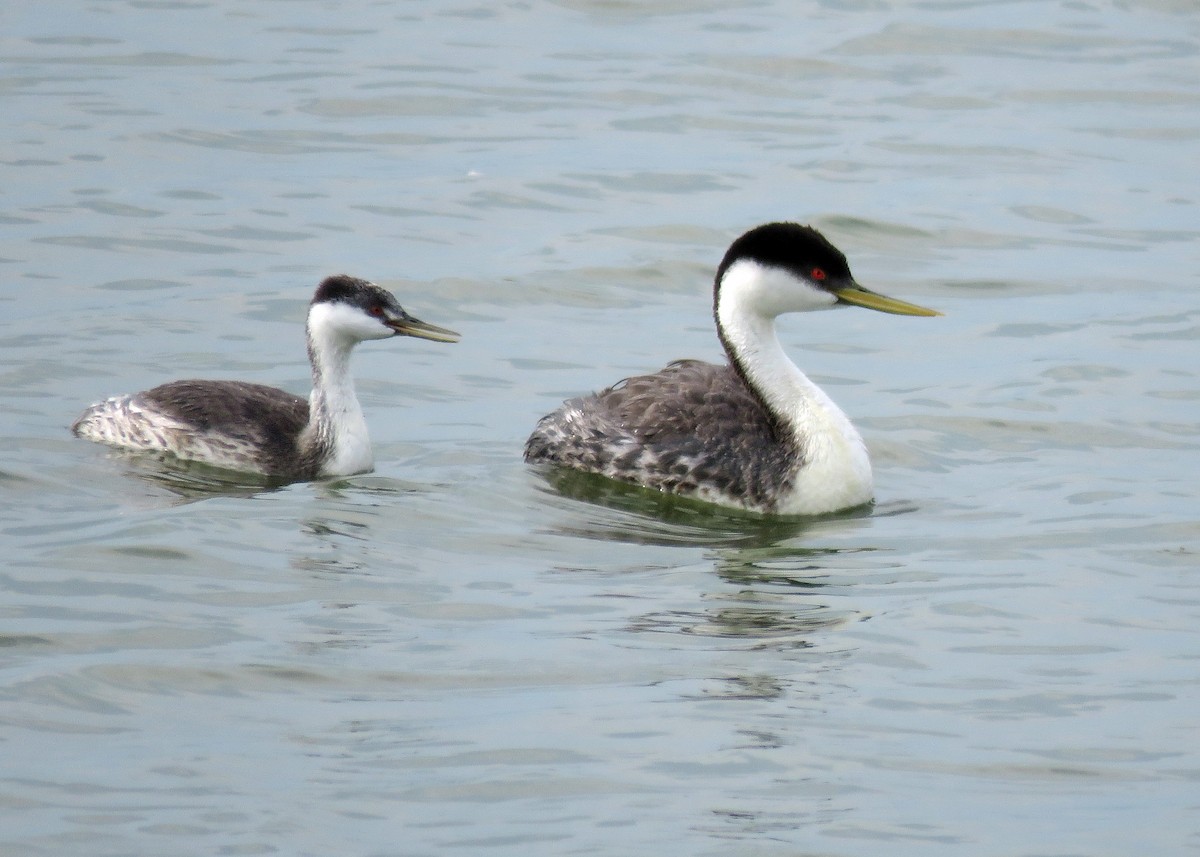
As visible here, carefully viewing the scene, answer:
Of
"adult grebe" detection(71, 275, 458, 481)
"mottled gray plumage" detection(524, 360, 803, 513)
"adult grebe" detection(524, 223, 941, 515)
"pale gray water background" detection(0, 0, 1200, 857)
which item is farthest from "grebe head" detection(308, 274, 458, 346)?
"adult grebe" detection(524, 223, 941, 515)

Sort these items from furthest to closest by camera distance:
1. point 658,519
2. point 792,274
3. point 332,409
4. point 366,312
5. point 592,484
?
point 366,312 < point 332,409 < point 592,484 < point 792,274 < point 658,519

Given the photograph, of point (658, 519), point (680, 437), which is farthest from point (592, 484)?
point (658, 519)

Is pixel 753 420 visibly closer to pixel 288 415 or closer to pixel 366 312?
pixel 366 312

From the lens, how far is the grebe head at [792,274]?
33.9ft

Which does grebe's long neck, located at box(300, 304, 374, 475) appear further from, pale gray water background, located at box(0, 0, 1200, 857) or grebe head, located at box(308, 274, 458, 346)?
pale gray water background, located at box(0, 0, 1200, 857)

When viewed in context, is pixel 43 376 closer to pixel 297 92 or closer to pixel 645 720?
pixel 645 720

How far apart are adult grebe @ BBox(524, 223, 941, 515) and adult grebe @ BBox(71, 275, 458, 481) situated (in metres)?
1.00

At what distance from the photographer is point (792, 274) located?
1037 centimetres

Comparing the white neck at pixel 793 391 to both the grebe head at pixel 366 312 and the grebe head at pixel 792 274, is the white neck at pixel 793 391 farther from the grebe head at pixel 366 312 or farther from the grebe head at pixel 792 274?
the grebe head at pixel 366 312

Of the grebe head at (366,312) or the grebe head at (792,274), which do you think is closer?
the grebe head at (792,274)

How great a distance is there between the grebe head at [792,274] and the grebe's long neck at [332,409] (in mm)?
2020

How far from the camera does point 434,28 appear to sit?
71.2 feet

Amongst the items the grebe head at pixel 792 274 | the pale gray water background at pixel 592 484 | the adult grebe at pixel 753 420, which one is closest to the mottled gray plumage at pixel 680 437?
the adult grebe at pixel 753 420

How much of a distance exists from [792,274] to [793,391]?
1.95ft
